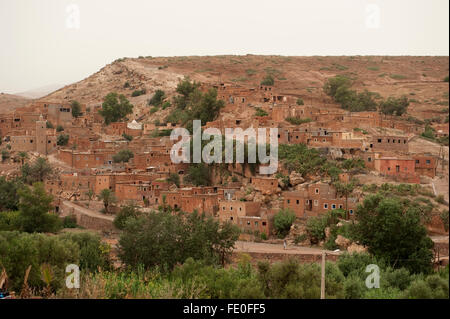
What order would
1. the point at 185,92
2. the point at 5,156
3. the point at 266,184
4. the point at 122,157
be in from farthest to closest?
the point at 185,92 → the point at 5,156 → the point at 122,157 → the point at 266,184

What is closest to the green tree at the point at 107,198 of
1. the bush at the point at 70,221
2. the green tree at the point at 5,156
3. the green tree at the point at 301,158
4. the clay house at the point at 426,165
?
the bush at the point at 70,221

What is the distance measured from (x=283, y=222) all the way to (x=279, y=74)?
2997cm

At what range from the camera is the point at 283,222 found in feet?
66.4

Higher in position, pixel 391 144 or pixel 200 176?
pixel 391 144

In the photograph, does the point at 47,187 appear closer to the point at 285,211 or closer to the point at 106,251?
the point at 106,251

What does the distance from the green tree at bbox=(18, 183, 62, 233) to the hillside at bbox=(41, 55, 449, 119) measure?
56.9ft

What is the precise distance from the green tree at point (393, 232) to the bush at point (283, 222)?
2.73 meters

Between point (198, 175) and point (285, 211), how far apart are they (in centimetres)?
493

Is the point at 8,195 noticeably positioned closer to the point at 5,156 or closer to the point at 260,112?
the point at 5,156

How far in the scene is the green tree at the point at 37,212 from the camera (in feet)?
73.4

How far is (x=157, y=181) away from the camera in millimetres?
23859

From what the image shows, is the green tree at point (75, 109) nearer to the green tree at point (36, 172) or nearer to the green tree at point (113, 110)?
the green tree at point (113, 110)

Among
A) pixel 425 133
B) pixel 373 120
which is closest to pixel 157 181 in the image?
pixel 373 120

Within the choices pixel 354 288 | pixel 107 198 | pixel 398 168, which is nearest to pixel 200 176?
pixel 107 198
